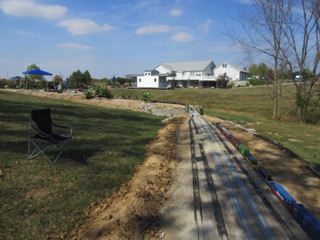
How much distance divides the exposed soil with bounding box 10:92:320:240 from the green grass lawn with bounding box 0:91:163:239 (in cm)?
25

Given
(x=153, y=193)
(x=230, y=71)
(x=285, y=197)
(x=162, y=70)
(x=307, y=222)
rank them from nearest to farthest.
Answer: (x=307, y=222), (x=285, y=197), (x=153, y=193), (x=230, y=71), (x=162, y=70)

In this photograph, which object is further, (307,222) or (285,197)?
(285,197)

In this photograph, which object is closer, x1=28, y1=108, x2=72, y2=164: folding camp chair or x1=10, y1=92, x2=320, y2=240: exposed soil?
x1=10, y1=92, x2=320, y2=240: exposed soil

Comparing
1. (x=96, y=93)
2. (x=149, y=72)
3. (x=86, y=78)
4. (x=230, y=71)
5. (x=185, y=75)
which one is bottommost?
(x=96, y=93)

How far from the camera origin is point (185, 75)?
7262 centimetres

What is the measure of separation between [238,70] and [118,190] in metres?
71.8

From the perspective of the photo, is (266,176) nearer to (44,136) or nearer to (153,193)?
(153,193)

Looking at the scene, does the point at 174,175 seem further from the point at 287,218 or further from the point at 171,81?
the point at 171,81

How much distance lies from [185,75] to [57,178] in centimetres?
6920

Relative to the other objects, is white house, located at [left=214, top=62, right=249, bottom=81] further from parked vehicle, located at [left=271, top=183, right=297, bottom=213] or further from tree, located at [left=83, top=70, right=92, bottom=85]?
parked vehicle, located at [left=271, top=183, right=297, bottom=213]

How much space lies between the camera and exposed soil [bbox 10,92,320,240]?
12.5 ft

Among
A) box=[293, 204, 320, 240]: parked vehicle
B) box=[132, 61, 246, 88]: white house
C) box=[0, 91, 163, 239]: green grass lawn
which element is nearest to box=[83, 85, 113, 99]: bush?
box=[0, 91, 163, 239]: green grass lawn

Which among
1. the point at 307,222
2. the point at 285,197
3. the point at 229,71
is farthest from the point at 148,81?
the point at 307,222

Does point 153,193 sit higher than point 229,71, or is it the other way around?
point 229,71
